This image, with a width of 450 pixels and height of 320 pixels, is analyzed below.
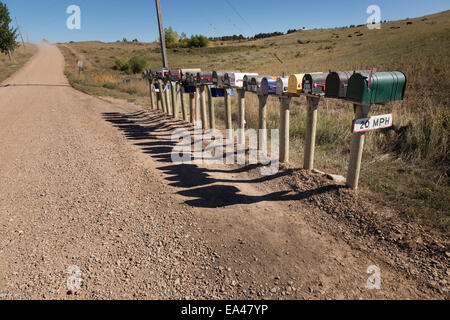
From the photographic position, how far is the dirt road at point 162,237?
2.15 m

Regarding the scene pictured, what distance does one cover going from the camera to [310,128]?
379 cm

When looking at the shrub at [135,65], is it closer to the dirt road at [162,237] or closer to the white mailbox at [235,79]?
the dirt road at [162,237]

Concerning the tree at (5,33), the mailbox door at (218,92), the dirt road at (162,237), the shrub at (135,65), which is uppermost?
the tree at (5,33)

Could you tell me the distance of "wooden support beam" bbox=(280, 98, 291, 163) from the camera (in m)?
4.07

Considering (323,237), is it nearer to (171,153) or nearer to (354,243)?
(354,243)

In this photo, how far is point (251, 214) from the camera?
3.12 meters

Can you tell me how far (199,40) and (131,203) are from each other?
5725 centimetres

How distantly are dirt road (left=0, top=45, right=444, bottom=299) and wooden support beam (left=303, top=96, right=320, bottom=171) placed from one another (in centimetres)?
63

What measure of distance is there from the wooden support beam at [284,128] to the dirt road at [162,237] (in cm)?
63

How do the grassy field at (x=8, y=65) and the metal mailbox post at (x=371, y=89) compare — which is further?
the grassy field at (x=8, y=65)

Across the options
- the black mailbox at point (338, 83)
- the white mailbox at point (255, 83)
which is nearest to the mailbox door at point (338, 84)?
the black mailbox at point (338, 83)

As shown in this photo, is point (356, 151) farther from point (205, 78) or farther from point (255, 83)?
point (205, 78)

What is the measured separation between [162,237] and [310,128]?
7.67ft

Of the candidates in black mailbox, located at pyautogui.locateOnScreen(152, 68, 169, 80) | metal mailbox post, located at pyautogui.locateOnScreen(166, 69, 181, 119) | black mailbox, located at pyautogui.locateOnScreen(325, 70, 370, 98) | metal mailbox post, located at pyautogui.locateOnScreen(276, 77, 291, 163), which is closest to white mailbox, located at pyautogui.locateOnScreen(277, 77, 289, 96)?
metal mailbox post, located at pyautogui.locateOnScreen(276, 77, 291, 163)
